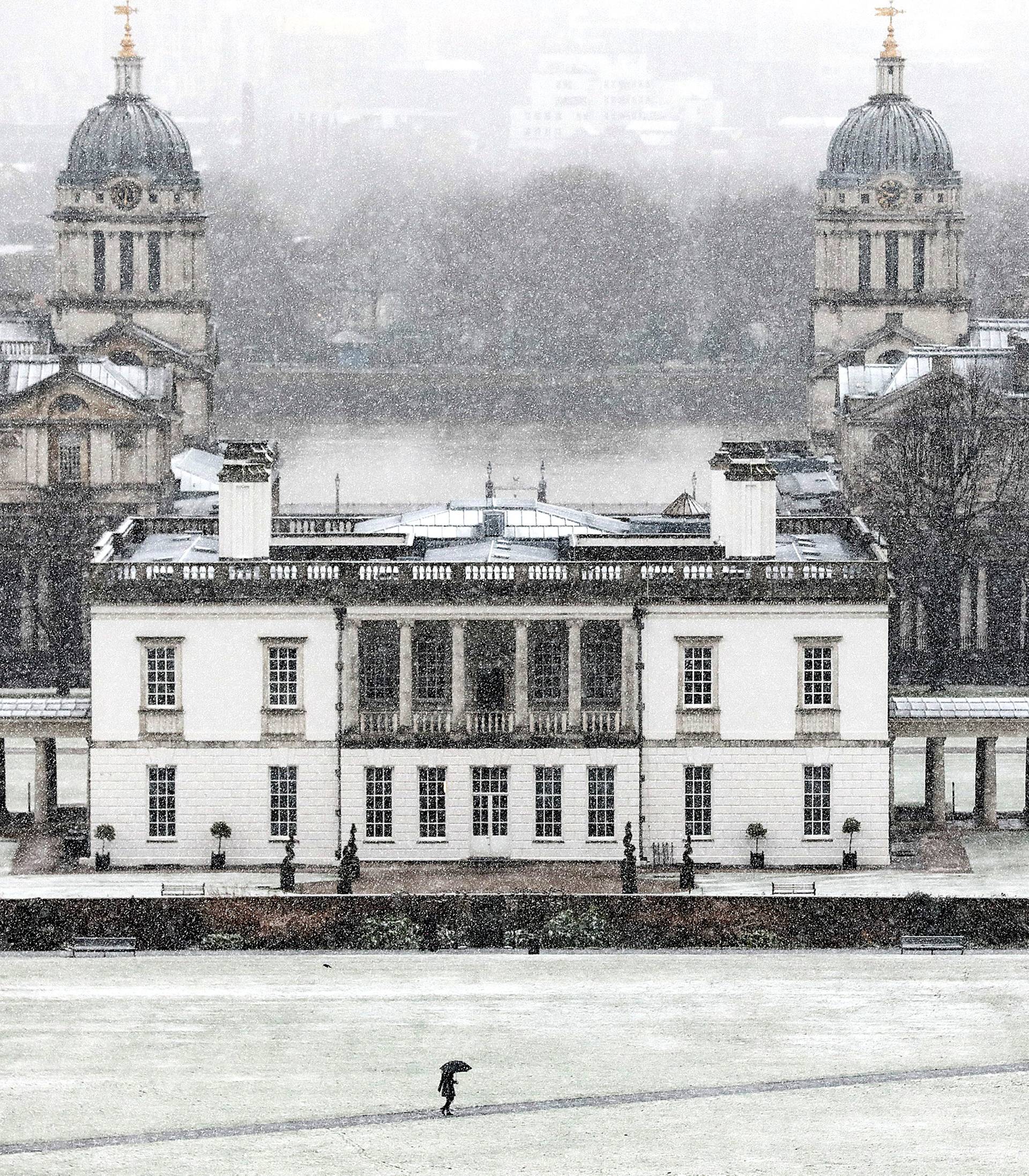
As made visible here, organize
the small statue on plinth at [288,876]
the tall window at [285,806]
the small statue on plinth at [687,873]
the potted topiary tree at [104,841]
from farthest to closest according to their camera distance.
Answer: the tall window at [285,806]
the potted topiary tree at [104,841]
the small statue on plinth at [687,873]
the small statue on plinth at [288,876]

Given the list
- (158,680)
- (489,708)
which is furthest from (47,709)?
(489,708)

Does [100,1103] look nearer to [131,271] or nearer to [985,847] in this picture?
[985,847]

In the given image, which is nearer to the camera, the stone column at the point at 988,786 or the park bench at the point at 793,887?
the park bench at the point at 793,887

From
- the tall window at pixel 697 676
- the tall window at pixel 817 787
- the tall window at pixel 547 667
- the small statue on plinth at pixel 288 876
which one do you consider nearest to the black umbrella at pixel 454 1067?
the small statue on plinth at pixel 288 876

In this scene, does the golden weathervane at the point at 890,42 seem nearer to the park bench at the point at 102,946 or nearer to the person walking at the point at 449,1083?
the park bench at the point at 102,946

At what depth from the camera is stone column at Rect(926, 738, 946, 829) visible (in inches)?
3415

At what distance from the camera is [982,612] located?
396 ft

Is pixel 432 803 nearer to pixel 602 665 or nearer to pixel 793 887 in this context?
pixel 602 665

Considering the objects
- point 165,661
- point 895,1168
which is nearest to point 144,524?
point 165,661

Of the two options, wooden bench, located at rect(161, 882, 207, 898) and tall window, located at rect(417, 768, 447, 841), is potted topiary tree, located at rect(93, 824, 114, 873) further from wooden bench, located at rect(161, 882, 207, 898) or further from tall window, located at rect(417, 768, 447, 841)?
tall window, located at rect(417, 768, 447, 841)

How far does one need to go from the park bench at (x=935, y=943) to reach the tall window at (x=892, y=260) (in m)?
73.7

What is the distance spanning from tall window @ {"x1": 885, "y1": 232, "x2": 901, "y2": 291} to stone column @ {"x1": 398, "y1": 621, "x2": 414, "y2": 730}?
222ft

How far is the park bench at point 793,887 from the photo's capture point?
77812mm

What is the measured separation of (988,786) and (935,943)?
13.3 meters
